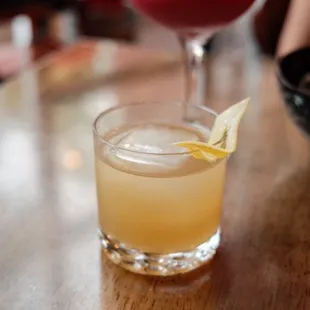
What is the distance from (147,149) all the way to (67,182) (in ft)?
0.59

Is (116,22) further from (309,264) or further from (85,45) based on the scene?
(309,264)

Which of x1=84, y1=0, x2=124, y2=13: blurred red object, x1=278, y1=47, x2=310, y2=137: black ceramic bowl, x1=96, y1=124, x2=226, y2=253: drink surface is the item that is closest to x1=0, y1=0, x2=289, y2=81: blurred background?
x1=84, y1=0, x2=124, y2=13: blurred red object

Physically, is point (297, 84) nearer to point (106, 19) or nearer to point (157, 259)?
point (157, 259)

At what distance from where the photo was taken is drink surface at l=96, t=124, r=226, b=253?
58cm

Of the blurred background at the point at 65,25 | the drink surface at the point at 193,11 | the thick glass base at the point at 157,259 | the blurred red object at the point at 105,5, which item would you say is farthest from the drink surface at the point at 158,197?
the blurred red object at the point at 105,5

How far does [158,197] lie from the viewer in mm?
589

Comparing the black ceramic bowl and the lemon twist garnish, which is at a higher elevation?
the lemon twist garnish

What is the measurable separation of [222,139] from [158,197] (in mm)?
81

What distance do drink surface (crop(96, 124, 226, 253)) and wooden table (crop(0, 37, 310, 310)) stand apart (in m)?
0.04

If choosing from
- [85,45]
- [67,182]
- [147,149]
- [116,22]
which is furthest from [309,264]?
[116,22]

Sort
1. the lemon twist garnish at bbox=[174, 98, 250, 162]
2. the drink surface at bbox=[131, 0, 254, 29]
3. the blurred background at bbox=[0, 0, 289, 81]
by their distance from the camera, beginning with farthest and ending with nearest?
the blurred background at bbox=[0, 0, 289, 81] < the drink surface at bbox=[131, 0, 254, 29] < the lemon twist garnish at bbox=[174, 98, 250, 162]

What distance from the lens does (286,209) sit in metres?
0.73

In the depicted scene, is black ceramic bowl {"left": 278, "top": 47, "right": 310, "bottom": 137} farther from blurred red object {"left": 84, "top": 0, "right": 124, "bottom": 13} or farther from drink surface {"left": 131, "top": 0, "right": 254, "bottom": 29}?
blurred red object {"left": 84, "top": 0, "right": 124, "bottom": 13}

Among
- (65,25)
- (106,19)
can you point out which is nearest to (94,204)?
(65,25)
